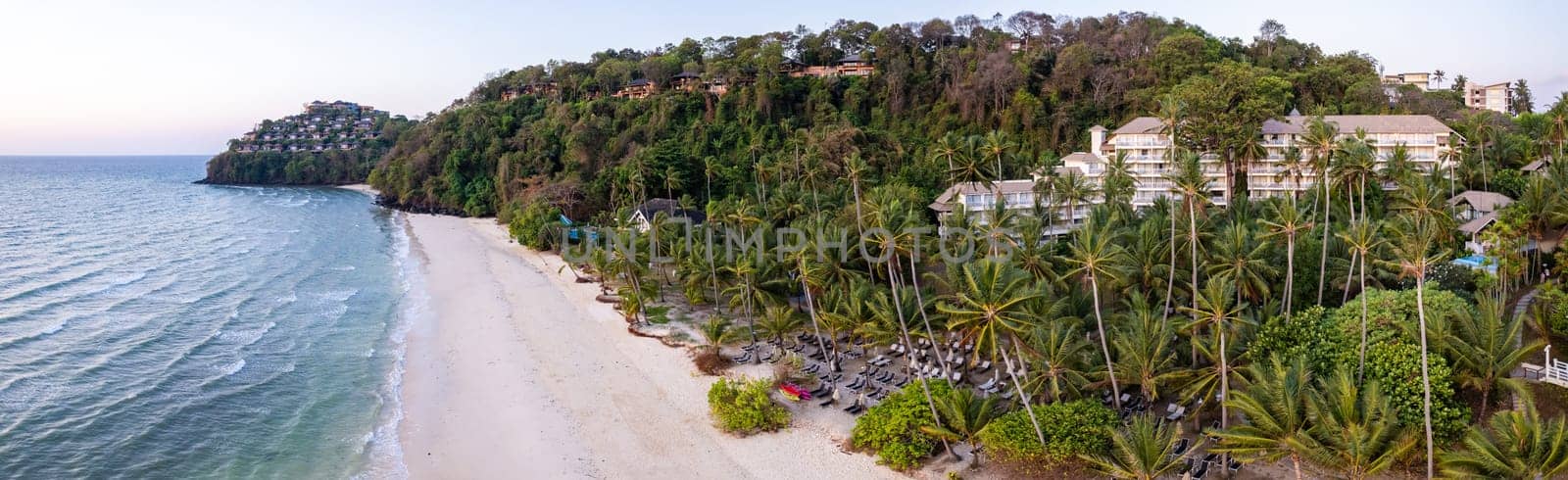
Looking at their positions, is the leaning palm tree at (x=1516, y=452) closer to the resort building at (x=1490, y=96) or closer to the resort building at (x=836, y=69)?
the resort building at (x=836, y=69)

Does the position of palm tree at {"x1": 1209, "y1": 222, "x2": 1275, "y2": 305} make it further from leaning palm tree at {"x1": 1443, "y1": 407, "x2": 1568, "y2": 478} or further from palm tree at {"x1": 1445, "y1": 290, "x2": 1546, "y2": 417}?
leaning palm tree at {"x1": 1443, "y1": 407, "x2": 1568, "y2": 478}

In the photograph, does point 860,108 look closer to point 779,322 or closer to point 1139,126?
point 1139,126

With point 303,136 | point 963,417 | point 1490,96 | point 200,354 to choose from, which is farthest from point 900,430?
point 303,136

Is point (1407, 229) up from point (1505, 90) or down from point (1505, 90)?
down

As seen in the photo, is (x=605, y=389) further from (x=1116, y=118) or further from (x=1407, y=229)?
(x=1116, y=118)

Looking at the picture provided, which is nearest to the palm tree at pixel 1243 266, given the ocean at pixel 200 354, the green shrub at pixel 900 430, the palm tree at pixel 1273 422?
the palm tree at pixel 1273 422

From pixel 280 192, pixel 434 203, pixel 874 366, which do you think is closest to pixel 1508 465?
pixel 874 366
